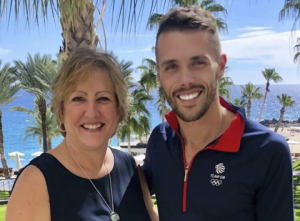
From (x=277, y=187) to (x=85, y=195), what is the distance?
1.14 m

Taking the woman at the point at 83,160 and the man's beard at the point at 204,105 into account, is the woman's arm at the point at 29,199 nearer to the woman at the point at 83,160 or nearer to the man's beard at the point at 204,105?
the woman at the point at 83,160

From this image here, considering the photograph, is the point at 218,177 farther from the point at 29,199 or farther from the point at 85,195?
the point at 29,199

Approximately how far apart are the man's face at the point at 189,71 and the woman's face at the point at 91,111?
1.35ft

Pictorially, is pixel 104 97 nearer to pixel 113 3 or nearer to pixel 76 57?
pixel 76 57

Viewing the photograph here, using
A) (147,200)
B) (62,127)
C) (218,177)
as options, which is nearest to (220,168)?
(218,177)

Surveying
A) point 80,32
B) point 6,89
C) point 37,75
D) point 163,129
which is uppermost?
point 80,32

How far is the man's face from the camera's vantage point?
6.69ft

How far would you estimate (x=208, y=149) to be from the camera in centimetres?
208

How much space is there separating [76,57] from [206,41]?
2.70ft

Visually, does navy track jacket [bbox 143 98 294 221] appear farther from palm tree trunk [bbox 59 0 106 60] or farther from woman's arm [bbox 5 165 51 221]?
palm tree trunk [bbox 59 0 106 60]

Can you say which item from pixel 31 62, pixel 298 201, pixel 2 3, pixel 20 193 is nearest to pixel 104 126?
pixel 20 193

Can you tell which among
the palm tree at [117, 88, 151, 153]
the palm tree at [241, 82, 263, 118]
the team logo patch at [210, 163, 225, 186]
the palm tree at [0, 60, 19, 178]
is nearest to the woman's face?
the team logo patch at [210, 163, 225, 186]

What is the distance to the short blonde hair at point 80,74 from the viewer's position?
Answer: 2.20 metres

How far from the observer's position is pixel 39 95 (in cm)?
2030
